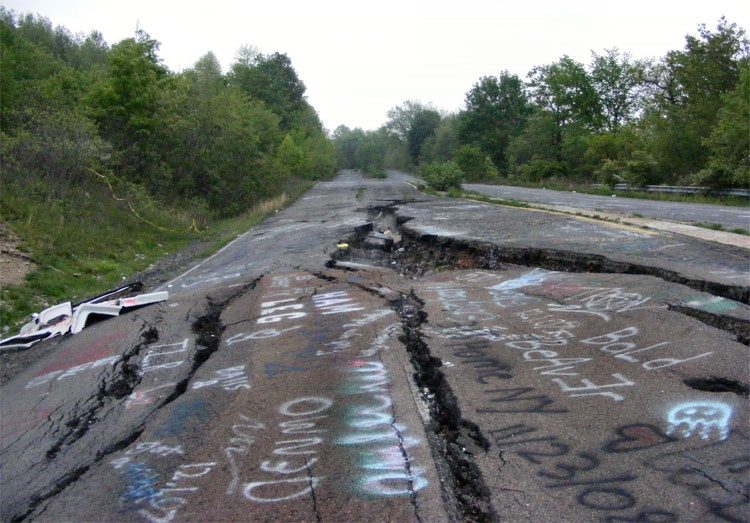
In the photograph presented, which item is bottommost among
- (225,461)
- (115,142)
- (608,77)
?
(225,461)

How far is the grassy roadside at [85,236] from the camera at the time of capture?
11766 mm

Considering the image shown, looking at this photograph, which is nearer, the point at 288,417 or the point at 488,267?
the point at 288,417

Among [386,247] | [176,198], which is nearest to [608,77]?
[176,198]

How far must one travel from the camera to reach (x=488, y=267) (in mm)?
10289

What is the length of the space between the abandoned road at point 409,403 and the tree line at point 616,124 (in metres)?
20.5

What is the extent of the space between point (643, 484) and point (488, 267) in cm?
703

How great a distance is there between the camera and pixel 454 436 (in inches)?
164

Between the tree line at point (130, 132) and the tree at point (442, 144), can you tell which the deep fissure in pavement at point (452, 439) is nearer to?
the tree line at point (130, 132)

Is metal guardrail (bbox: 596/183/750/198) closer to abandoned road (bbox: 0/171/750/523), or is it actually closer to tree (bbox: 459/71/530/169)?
abandoned road (bbox: 0/171/750/523)

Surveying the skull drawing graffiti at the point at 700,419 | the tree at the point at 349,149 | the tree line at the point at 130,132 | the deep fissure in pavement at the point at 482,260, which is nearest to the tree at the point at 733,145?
the deep fissure in pavement at the point at 482,260

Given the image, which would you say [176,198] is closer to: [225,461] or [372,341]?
[372,341]

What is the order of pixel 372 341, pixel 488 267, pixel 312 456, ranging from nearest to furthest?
1. pixel 312 456
2. pixel 372 341
3. pixel 488 267

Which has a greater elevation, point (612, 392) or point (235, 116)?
point (235, 116)

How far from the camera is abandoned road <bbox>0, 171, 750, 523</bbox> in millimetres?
3443
